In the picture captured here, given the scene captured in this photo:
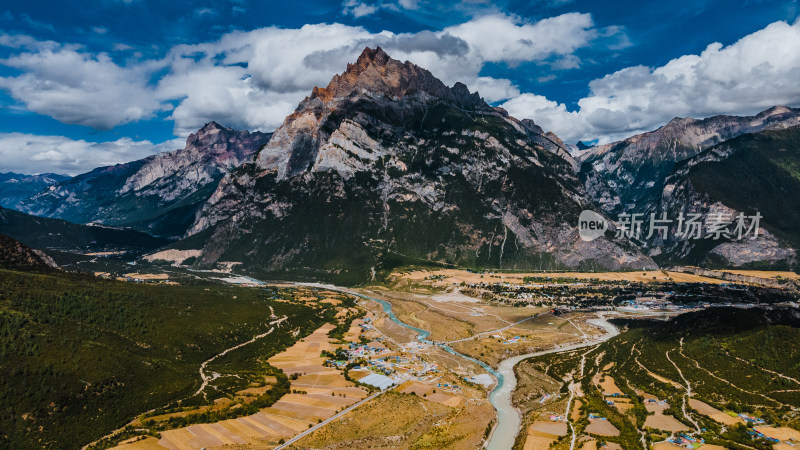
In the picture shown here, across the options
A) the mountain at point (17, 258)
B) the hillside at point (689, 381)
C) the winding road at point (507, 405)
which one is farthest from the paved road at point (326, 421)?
the mountain at point (17, 258)

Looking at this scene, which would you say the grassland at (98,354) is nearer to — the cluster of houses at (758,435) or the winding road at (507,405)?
the winding road at (507,405)

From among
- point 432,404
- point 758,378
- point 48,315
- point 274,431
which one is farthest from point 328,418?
point 758,378

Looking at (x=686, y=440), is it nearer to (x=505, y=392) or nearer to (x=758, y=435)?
(x=758, y=435)

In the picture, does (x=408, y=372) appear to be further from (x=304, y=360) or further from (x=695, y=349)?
(x=695, y=349)

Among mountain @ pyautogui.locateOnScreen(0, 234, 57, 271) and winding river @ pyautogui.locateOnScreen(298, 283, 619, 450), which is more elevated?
mountain @ pyautogui.locateOnScreen(0, 234, 57, 271)

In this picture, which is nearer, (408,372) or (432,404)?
(432,404)

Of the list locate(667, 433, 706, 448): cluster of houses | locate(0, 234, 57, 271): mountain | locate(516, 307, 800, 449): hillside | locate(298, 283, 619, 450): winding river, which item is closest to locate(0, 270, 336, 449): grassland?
locate(0, 234, 57, 271): mountain

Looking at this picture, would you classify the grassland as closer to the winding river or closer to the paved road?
the paved road
